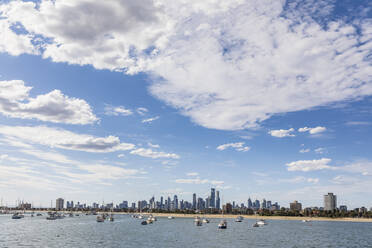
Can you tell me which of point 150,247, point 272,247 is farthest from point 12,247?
point 272,247

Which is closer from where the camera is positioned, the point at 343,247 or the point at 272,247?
the point at 272,247

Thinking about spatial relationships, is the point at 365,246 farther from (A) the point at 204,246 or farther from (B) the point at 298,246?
(A) the point at 204,246

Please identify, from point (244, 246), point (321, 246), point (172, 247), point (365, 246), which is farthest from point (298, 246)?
point (172, 247)

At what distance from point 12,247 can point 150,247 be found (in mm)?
38388

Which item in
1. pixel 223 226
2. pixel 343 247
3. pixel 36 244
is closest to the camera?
pixel 36 244

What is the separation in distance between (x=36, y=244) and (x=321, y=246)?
89239mm

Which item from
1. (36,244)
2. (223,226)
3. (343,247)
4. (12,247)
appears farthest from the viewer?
(223,226)

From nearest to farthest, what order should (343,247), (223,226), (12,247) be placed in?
(12,247) < (343,247) < (223,226)

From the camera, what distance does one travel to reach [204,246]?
102m

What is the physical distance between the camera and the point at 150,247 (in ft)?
319

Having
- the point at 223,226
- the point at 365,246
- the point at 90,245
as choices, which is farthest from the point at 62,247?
the point at 223,226

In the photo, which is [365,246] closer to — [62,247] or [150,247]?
[150,247]

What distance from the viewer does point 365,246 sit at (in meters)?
114

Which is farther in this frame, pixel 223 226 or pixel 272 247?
pixel 223 226
